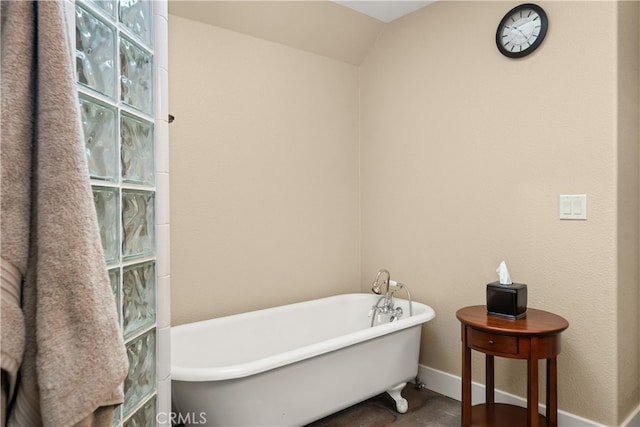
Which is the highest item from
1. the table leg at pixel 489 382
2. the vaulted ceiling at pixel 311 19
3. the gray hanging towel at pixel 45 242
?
the vaulted ceiling at pixel 311 19

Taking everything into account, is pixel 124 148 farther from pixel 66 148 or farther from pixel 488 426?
pixel 488 426

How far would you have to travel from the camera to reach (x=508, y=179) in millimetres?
2420

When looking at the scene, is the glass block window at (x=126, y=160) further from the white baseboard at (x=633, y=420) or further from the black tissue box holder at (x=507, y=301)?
the white baseboard at (x=633, y=420)

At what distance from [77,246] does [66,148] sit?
17cm

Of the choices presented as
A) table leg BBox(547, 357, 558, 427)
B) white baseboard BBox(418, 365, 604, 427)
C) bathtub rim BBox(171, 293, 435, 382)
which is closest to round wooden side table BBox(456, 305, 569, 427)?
table leg BBox(547, 357, 558, 427)

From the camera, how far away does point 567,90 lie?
2174 millimetres

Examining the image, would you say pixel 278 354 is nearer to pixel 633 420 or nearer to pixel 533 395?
pixel 533 395

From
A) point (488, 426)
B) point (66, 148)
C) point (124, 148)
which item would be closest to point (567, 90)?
point (488, 426)

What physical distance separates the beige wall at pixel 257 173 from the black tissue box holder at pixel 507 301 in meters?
1.31

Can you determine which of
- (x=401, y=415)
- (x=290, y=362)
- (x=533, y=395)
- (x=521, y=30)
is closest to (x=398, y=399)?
(x=401, y=415)

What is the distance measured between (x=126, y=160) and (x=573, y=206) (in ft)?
6.84

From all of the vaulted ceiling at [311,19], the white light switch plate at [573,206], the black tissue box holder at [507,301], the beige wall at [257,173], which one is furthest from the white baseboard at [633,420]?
the vaulted ceiling at [311,19]

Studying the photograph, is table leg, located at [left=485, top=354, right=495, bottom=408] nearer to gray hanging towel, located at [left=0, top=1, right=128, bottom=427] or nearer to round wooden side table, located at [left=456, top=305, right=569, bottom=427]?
round wooden side table, located at [left=456, top=305, right=569, bottom=427]

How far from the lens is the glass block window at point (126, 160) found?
3.11 ft
